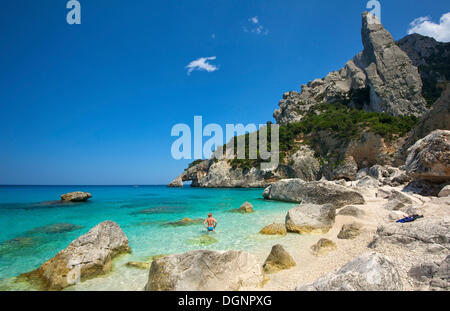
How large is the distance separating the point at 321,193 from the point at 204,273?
41.0 ft

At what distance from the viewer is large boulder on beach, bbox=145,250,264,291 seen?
12.7ft

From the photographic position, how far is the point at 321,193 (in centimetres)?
1434

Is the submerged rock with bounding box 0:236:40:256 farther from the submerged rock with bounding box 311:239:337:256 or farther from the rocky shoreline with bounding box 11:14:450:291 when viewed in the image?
the submerged rock with bounding box 311:239:337:256

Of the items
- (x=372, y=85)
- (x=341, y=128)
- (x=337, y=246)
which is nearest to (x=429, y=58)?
(x=372, y=85)

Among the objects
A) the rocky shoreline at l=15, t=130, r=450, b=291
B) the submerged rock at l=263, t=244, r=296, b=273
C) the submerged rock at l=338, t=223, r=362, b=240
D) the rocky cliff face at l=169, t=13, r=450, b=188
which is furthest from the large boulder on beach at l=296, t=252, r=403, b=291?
the rocky cliff face at l=169, t=13, r=450, b=188

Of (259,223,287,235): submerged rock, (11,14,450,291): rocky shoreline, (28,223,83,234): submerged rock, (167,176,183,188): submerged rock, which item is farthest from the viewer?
(167,176,183,188): submerged rock

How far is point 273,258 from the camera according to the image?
17.1 ft

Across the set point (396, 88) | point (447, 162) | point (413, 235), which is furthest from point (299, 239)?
point (396, 88)

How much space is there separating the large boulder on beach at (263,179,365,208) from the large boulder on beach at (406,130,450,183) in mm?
3140

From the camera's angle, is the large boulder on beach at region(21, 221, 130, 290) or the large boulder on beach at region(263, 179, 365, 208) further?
the large boulder on beach at region(263, 179, 365, 208)

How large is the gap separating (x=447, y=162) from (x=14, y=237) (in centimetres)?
2041

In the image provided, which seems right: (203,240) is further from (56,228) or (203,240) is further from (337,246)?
(56,228)

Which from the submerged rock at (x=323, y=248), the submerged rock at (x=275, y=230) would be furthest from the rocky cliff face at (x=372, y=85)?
the submerged rock at (x=323, y=248)
